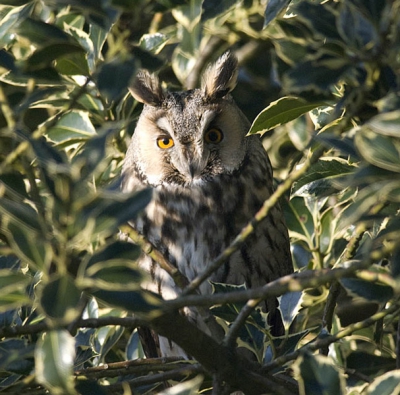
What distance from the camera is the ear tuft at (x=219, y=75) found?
2.51 m

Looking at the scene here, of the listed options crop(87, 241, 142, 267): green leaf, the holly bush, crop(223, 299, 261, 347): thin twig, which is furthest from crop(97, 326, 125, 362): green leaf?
crop(87, 241, 142, 267): green leaf

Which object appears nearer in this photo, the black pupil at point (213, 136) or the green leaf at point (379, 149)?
the green leaf at point (379, 149)

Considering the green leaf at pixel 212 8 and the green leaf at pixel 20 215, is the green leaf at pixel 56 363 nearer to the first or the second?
the green leaf at pixel 20 215

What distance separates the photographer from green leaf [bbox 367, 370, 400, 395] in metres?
1.16

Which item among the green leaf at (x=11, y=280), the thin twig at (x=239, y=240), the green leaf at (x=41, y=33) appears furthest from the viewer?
the green leaf at (x=41, y=33)

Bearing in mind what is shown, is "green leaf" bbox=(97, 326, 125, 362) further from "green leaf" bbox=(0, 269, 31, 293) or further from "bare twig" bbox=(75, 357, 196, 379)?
"green leaf" bbox=(0, 269, 31, 293)

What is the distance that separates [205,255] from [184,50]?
0.76 metres

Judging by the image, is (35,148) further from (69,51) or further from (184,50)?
(184,50)

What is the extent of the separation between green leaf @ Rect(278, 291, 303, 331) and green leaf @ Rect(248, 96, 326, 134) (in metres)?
0.45

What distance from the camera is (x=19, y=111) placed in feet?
4.07

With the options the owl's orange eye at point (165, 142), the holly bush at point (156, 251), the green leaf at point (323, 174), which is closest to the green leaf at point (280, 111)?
the holly bush at point (156, 251)

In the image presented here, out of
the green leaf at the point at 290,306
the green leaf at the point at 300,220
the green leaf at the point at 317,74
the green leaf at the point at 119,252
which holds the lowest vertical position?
the green leaf at the point at 300,220

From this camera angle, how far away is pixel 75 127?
242 cm

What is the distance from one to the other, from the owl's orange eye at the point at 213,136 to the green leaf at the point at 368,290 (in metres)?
1.28
